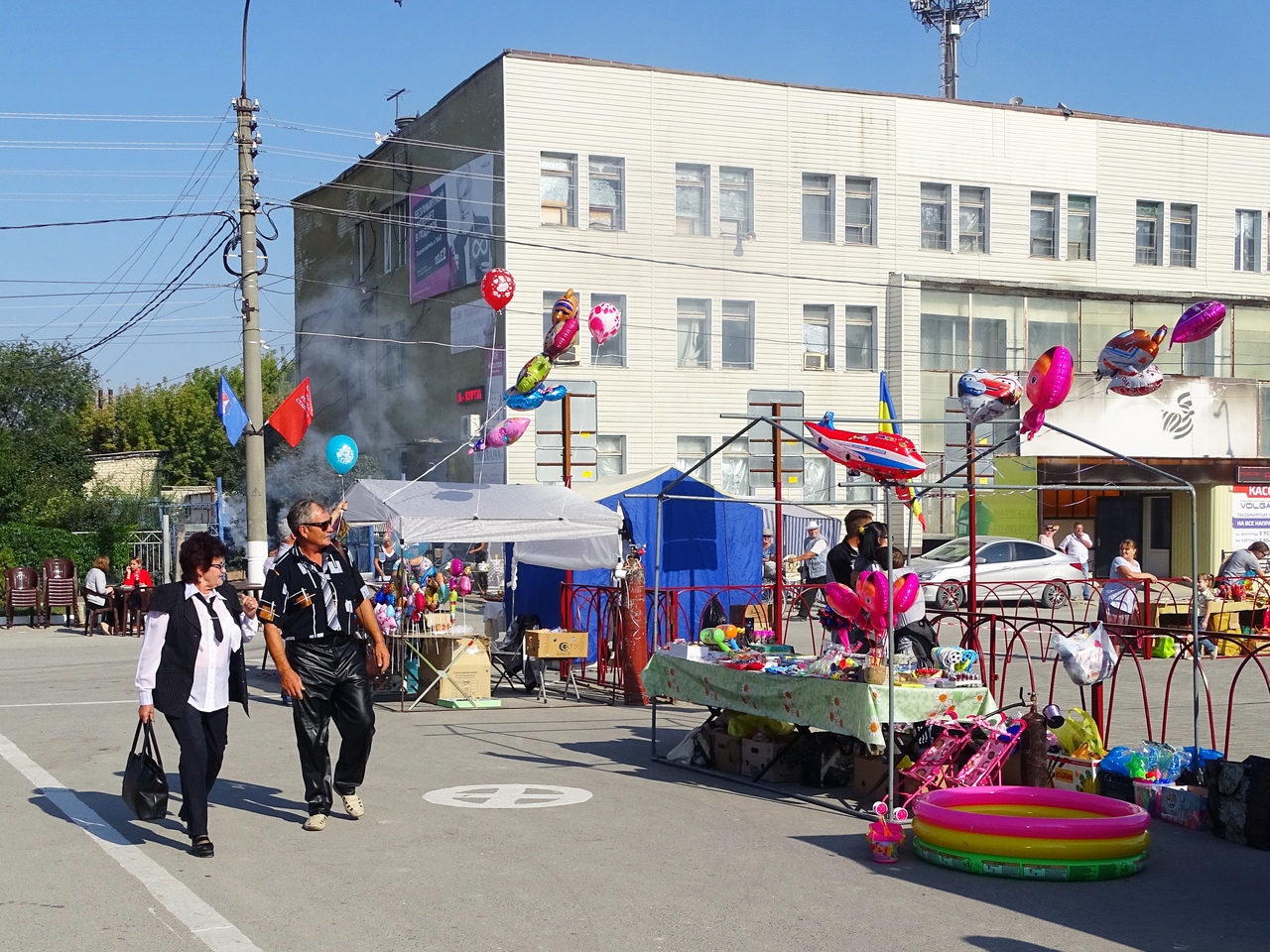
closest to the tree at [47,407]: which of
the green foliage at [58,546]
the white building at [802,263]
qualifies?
A: the green foliage at [58,546]

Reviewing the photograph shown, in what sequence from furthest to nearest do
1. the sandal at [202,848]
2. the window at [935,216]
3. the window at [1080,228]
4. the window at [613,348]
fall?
the window at [1080,228] → the window at [935,216] → the window at [613,348] → the sandal at [202,848]

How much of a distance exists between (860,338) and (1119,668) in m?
20.4

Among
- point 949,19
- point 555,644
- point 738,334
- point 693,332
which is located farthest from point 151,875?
point 949,19

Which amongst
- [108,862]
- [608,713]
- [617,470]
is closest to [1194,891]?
[108,862]

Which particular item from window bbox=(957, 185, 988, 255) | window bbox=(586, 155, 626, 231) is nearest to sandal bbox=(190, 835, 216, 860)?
window bbox=(586, 155, 626, 231)

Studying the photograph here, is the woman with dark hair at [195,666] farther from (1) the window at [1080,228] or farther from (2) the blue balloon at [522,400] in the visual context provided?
(1) the window at [1080,228]

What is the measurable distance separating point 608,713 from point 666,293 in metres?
22.3

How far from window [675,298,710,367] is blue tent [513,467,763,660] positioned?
16.0m

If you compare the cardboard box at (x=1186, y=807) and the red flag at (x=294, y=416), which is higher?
the red flag at (x=294, y=416)

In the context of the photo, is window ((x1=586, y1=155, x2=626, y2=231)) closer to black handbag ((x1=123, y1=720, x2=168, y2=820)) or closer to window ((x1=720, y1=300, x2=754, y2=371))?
window ((x1=720, y1=300, x2=754, y2=371))

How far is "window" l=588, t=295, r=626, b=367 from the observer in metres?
34.4

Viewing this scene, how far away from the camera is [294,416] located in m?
21.8

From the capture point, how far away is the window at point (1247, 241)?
41500 mm

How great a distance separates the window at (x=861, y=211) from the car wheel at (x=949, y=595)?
1384cm
